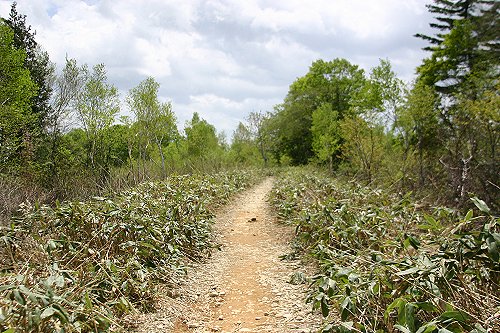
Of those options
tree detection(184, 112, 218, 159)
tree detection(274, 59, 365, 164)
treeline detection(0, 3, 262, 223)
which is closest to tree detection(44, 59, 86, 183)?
treeline detection(0, 3, 262, 223)

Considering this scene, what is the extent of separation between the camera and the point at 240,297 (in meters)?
4.38

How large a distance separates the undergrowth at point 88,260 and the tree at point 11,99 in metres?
9.44

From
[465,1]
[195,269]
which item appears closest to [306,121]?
[465,1]

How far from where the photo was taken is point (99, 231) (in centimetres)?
429

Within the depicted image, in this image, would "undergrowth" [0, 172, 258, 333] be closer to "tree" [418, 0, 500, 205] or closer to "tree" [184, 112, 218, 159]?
"tree" [418, 0, 500, 205]

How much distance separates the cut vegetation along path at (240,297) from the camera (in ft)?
11.7

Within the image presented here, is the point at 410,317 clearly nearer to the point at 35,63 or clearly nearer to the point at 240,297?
the point at 240,297

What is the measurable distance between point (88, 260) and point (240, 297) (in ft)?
6.05

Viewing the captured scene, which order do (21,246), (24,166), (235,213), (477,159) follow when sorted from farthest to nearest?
(24,166) < (477,159) < (235,213) < (21,246)

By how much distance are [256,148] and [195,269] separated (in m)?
31.2

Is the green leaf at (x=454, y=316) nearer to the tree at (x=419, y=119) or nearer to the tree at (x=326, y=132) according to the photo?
the tree at (x=419, y=119)

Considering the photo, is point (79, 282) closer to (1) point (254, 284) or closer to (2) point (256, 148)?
(1) point (254, 284)

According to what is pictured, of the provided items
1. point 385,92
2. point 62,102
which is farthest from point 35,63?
point 385,92

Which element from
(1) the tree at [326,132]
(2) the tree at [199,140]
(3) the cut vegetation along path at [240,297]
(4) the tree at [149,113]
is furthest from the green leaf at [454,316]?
(2) the tree at [199,140]
